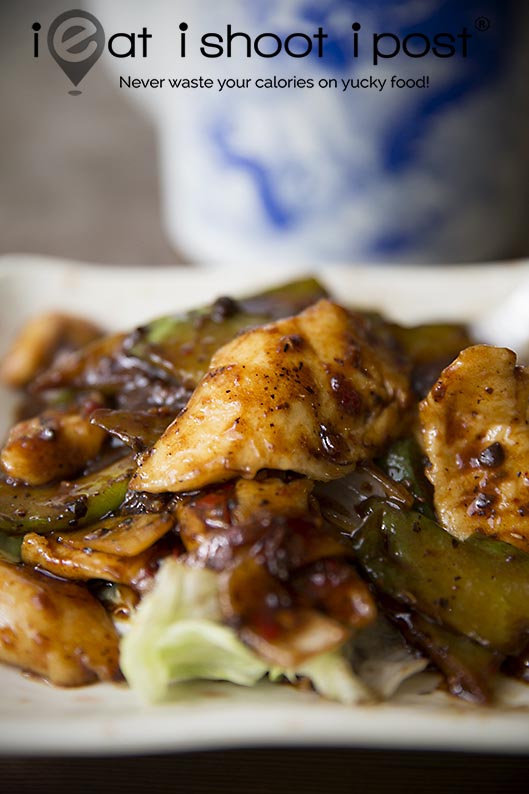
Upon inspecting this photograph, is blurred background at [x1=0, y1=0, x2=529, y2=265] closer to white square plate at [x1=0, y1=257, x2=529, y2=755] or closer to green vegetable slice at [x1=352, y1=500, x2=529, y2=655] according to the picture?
green vegetable slice at [x1=352, y1=500, x2=529, y2=655]

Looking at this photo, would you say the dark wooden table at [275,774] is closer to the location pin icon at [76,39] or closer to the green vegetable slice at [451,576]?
the green vegetable slice at [451,576]

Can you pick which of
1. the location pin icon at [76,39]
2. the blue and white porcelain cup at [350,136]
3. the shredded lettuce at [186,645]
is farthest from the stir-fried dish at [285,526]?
the location pin icon at [76,39]

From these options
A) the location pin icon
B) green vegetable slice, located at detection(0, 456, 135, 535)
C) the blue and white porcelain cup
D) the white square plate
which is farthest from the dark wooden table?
the location pin icon

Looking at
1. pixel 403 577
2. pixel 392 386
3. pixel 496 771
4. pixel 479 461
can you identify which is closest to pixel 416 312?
pixel 392 386

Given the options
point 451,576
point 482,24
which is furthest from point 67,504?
point 482,24

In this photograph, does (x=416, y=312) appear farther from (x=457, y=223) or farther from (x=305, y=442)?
(x=305, y=442)
